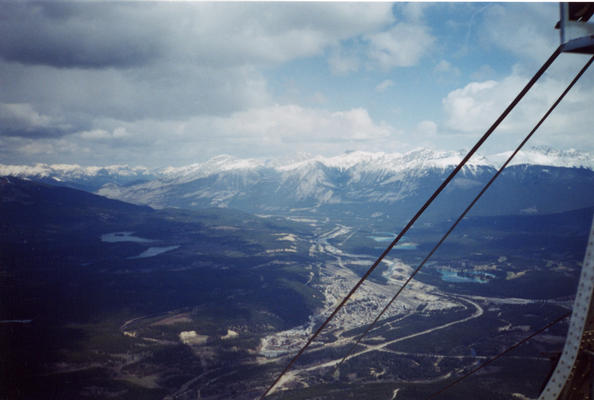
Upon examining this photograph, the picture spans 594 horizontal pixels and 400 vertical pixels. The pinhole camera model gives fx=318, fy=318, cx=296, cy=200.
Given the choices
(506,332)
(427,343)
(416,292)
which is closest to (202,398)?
(427,343)

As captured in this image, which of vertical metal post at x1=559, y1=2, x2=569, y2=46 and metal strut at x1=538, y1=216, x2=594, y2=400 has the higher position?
vertical metal post at x1=559, y1=2, x2=569, y2=46

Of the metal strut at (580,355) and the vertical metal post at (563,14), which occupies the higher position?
the vertical metal post at (563,14)

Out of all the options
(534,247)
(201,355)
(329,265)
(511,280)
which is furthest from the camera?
(534,247)

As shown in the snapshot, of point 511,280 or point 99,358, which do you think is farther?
point 511,280

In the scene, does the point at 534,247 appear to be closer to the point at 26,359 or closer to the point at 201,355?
the point at 201,355

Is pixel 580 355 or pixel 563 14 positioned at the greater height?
pixel 563 14

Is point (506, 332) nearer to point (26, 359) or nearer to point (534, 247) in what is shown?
point (26, 359)

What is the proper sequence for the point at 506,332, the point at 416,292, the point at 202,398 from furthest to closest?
the point at 416,292 → the point at 506,332 → the point at 202,398

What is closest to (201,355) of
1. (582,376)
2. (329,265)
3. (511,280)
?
(582,376)

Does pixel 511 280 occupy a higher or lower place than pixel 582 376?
lower
